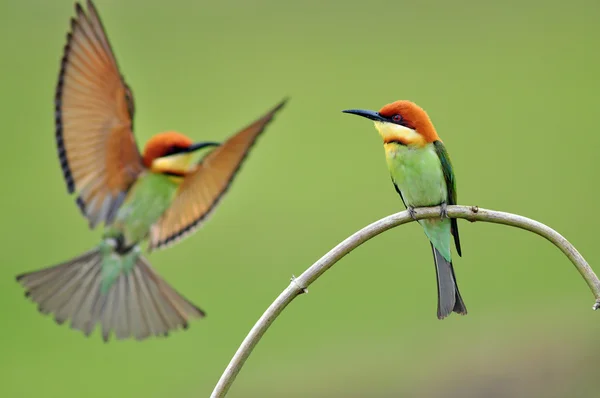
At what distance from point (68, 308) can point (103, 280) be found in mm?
81

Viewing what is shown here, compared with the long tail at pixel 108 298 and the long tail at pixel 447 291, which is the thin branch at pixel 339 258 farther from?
the long tail at pixel 108 298

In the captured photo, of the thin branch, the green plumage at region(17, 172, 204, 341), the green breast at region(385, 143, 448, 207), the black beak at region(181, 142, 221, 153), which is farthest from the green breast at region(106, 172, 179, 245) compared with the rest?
the thin branch

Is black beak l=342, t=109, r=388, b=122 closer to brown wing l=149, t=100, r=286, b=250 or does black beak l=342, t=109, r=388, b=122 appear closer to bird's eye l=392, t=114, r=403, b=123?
bird's eye l=392, t=114, r=403, b=123

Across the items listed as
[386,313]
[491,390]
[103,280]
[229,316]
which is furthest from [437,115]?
[103,280]

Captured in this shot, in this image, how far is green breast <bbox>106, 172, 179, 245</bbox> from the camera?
1468 mm

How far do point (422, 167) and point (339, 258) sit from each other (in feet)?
1.55

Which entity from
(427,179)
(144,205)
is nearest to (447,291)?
(427,179)

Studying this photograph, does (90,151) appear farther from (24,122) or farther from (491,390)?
(24,122)

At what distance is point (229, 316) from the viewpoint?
3760 millimetres

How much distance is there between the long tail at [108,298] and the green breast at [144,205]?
0.26 feet

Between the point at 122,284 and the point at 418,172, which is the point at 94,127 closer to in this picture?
the point at 122,284

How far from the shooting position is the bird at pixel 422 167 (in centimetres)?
123

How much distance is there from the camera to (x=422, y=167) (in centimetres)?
132

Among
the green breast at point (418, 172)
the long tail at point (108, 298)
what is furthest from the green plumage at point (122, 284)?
the green breast at point (418, 172)
